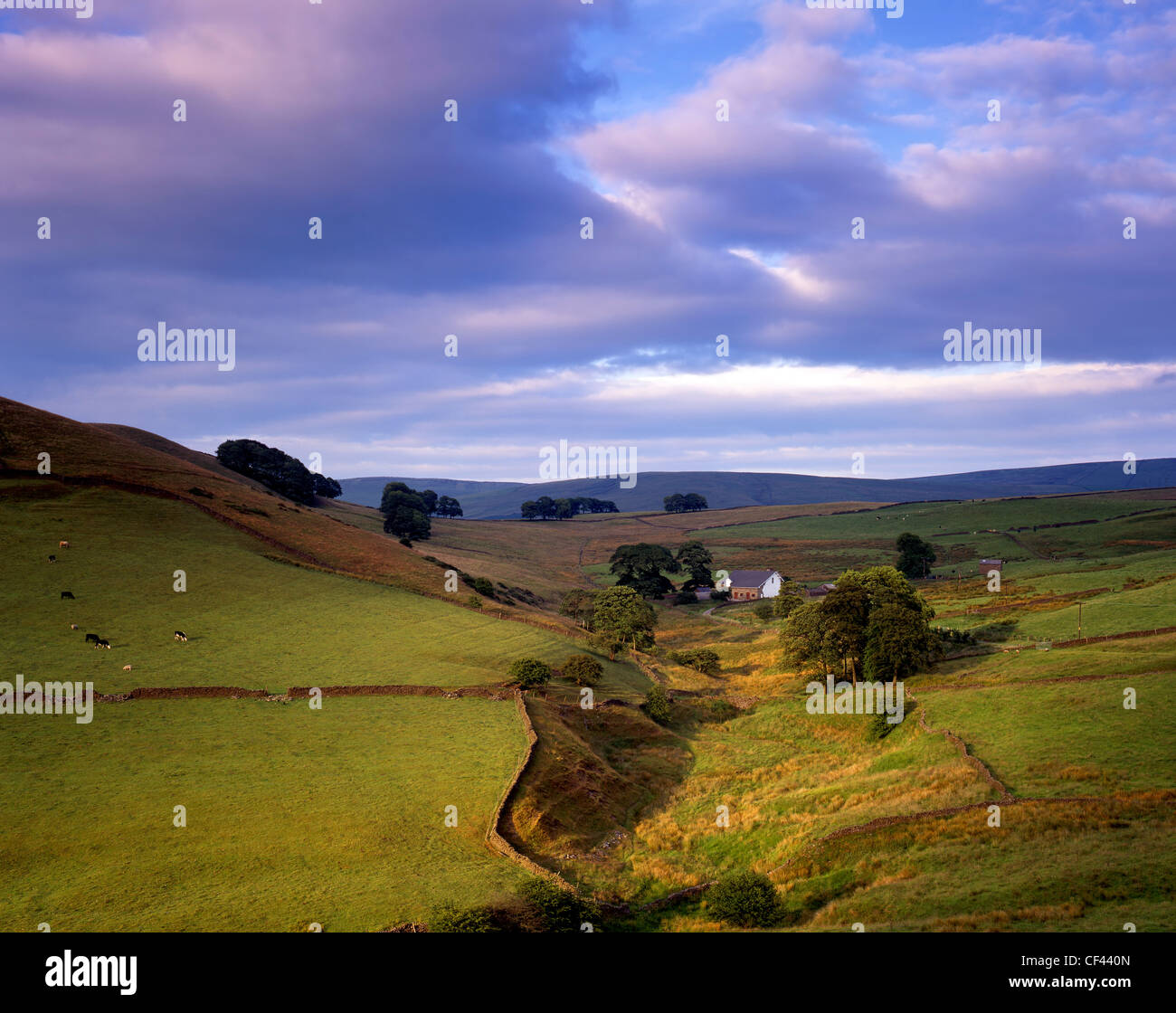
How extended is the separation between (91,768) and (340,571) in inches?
1702

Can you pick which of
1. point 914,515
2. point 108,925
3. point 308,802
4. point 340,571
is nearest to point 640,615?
point 340,571

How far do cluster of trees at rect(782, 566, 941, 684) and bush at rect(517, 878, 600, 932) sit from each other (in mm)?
35101

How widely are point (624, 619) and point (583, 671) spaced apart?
661 inches

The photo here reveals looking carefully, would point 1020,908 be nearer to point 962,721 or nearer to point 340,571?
point 962,721

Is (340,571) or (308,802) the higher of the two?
(340,571)

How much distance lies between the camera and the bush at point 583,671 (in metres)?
53.9

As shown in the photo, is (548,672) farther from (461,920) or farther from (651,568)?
(651,568)

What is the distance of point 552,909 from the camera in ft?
77.6

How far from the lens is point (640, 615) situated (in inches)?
2822

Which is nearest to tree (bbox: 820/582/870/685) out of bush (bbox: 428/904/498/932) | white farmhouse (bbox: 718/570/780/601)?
bush (bbox: 428/904/498/932)

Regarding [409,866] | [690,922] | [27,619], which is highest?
[27,619]

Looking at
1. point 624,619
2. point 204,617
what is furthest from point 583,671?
point 204,617
